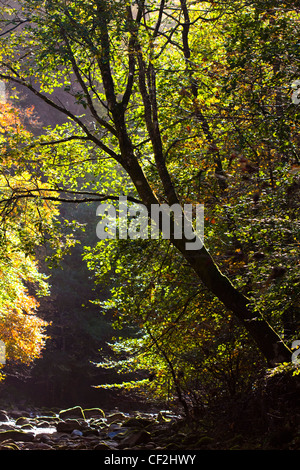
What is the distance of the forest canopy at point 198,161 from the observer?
636cm

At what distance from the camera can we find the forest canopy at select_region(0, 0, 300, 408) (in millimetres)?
6363

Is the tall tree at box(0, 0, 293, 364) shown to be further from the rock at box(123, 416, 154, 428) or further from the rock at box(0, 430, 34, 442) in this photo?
the rock at box(0, 430, 34, 442)

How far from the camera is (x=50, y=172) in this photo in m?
9.80

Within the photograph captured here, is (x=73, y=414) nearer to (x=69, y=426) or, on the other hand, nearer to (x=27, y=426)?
(x=27, y=426)

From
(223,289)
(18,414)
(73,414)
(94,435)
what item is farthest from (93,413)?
(223,289)

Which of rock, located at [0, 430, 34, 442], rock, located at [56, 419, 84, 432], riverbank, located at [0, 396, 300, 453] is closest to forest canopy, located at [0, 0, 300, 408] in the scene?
riverbank, located at [0, 396, 300, 453]

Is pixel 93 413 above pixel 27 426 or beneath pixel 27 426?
beneath

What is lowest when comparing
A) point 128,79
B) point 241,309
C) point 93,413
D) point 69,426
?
point 93,413

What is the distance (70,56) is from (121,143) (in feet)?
5.19

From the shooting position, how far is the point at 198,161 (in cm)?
859

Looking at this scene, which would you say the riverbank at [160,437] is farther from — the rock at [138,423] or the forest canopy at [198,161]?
the forest canopy at [198,161]

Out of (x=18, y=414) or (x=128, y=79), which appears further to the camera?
(x=18, y=414)

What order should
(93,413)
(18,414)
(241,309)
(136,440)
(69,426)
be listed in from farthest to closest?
(18,414) → (93,413) → (69,426) → (136,440) → (241,309)

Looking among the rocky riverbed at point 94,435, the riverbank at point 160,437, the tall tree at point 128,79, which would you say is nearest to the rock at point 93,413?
the rocky riverbed at point 94,435
